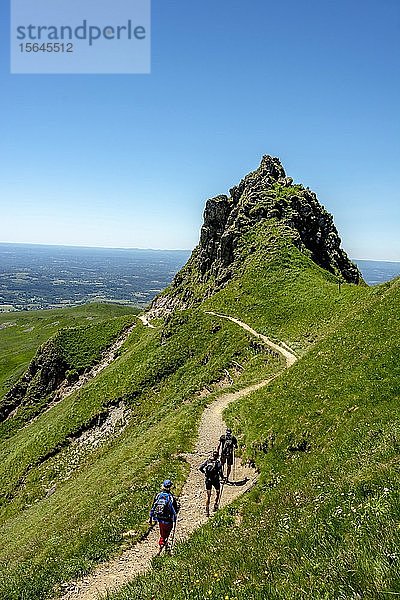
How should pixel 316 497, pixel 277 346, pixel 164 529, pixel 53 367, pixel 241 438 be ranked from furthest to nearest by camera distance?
pixel 53 367 < pixel 277 346 < pixel 241 438 < pixel 164 529 < pixel 316 497

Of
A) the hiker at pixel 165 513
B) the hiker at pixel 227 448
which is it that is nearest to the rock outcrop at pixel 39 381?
the hiker at pixel 227 448

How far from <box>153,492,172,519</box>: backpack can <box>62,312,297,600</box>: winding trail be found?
1.98 meters

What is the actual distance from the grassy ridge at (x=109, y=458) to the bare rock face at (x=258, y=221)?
26.1 metres

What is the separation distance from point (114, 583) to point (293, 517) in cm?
868

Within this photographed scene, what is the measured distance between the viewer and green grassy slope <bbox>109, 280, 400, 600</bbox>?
878 centimetres

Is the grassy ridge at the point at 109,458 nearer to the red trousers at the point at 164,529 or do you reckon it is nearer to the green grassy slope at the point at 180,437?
the green grassy slope at the point at 180,437

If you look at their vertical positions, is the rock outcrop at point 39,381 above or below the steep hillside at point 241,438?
below

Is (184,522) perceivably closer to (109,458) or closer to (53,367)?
(109,458)

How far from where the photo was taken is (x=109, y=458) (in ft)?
127

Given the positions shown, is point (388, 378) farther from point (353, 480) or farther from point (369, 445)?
point (353, 480)

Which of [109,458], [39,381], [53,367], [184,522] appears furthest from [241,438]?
[39,381]

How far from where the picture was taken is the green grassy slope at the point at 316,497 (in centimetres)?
878

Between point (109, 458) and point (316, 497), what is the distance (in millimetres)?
28244

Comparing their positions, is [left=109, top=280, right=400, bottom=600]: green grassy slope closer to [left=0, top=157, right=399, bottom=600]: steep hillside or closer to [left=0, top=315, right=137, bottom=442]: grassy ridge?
[left=0, top=157, right=399, bottom=600]: steep hillside
